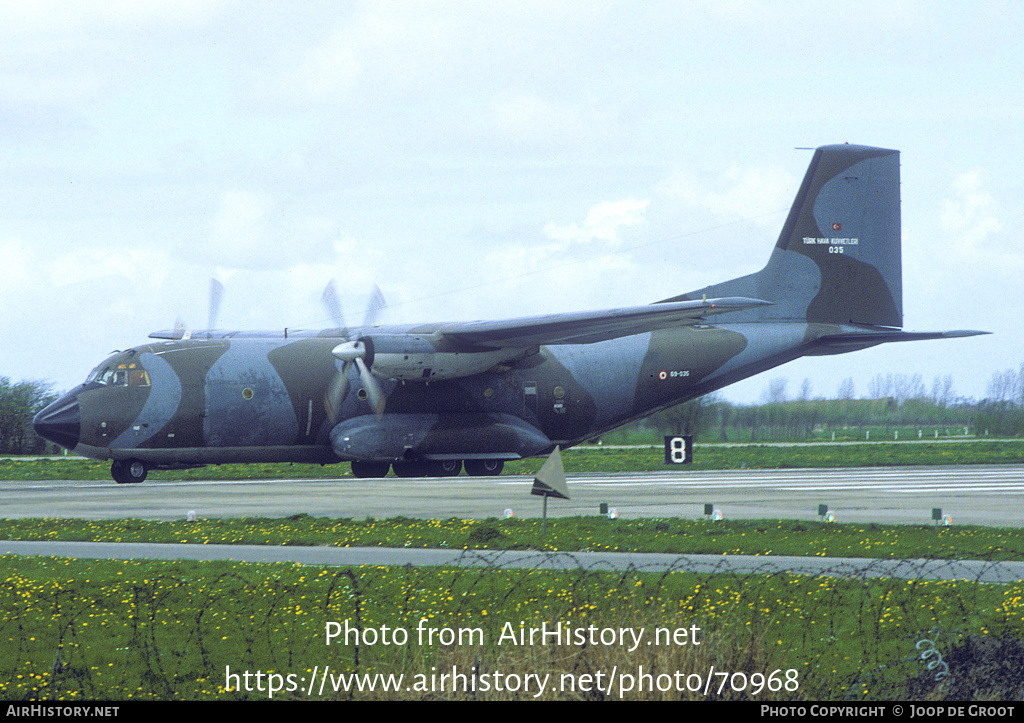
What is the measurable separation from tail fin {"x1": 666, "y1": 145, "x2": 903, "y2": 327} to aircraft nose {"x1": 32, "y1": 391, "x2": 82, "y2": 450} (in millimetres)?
21218

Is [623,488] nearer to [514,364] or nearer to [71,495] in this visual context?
[514,364]

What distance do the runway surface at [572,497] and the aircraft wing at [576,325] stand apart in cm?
448

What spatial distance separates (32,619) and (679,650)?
7895 mm

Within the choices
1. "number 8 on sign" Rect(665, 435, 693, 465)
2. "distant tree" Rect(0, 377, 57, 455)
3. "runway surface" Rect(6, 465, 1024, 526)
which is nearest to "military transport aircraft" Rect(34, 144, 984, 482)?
"runway surface" Rect(6, 465, 1024, 526)

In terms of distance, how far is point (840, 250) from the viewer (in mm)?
39031

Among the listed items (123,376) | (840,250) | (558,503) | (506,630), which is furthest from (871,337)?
(506,630)

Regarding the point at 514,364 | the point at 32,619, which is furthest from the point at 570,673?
the point at 514,364

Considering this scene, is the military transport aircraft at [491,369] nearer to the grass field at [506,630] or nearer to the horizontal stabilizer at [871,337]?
the horizontal stabilizer at [871,337]

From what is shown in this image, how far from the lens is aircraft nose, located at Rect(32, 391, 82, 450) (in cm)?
3098

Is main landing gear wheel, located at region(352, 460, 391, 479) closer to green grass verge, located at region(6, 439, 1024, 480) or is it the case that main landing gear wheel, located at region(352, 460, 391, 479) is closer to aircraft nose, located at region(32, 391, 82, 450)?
green grass verge, located at region(6, 439, 1024, 480)

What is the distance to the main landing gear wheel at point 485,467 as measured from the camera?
1442 inches

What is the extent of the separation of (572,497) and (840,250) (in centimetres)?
1623

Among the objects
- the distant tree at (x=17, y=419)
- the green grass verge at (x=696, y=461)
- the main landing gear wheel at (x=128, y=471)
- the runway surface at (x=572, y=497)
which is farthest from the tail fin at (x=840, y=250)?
the distant tree at (x=17, y=419)

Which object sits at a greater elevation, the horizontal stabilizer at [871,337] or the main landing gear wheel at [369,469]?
the horizontal stabilizer at [871,337]
